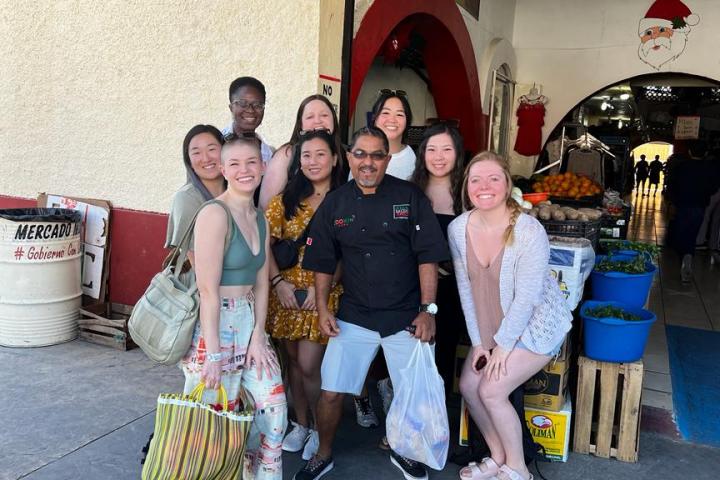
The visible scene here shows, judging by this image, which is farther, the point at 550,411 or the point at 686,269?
the point at 686,269

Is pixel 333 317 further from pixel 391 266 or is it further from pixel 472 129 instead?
pixel 472 129

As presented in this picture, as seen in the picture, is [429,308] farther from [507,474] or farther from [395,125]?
[395,125]

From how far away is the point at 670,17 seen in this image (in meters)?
7.60

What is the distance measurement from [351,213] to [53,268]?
2.97 m

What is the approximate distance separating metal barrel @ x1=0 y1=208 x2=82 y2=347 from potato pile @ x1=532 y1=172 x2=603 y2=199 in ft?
13.3

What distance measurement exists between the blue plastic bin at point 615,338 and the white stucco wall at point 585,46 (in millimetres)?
7115

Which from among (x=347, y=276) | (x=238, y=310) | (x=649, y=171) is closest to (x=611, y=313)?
(x=347, y=276)

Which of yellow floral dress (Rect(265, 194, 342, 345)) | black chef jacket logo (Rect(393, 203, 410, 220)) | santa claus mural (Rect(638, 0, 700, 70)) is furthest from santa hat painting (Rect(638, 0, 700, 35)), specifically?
yellow floral dress (Rect(265, 194, 342, 345))

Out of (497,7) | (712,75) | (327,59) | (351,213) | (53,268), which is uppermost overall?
(497,7)

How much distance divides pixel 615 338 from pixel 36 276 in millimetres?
4033

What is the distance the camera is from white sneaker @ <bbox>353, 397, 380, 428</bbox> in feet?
11.6

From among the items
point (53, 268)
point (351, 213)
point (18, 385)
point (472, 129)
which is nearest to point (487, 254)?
point (351, 213)

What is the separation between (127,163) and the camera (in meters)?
5.00

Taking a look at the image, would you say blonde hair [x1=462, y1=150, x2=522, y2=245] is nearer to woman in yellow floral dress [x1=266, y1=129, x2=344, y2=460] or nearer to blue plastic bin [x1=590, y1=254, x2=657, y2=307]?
woman in yellow floral dress [x1=266, y1=129, x2=344, y2=460]
